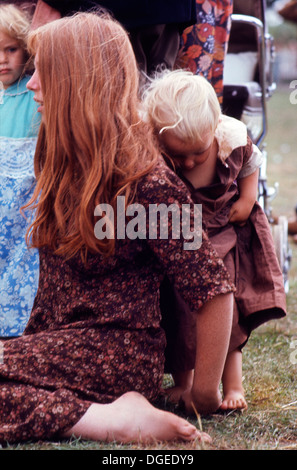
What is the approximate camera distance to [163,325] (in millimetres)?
2158

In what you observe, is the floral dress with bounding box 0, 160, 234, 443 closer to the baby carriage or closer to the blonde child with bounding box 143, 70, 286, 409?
the blonde child with bounding box 143, 70, 286, 409

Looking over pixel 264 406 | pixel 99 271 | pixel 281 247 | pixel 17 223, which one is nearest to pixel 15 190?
pixel 17 223

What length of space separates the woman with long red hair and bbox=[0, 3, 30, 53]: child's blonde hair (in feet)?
2.11

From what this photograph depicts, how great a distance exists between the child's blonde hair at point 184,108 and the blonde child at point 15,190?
0.73 meters

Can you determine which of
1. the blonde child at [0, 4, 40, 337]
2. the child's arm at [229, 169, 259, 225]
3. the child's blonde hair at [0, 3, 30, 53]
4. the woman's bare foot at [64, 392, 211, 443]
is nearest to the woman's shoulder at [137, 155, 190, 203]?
the child's arm at [229, 169, 259, 225]

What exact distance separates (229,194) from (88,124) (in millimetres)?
507

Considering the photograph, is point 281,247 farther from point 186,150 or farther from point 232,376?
point 186,150

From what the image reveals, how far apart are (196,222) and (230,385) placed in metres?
0.57

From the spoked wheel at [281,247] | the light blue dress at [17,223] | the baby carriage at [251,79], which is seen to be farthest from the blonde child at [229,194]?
the spoked wheel at [281,247]

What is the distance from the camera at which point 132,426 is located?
177 centimetres

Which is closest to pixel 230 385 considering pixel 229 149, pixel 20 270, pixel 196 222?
pixel 196 222

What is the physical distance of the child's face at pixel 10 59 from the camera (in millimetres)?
2555

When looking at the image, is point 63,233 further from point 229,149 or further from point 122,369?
point 229,149

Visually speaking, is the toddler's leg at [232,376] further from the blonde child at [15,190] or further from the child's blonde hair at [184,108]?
the blonde child at [15,190]
